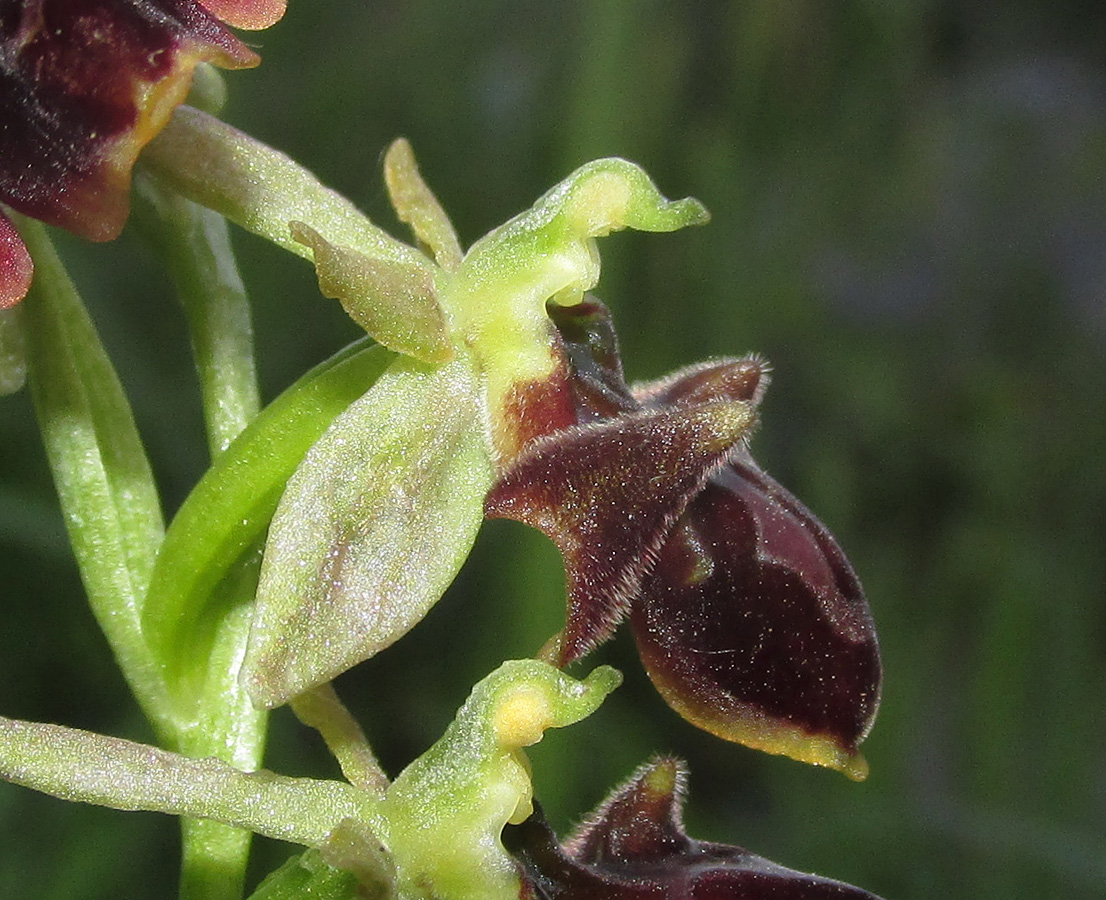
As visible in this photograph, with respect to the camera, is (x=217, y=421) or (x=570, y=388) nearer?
(x=570, y=388)

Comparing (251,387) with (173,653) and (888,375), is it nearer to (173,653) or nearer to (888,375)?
(173,653)

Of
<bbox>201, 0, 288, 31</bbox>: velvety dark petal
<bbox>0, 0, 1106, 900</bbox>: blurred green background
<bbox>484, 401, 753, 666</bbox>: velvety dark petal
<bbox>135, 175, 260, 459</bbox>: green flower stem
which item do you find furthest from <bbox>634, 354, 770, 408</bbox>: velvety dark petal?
<bbox>0, 0, 1106, 900</bbox>: blurred green background

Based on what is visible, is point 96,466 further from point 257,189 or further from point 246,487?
point 257,189

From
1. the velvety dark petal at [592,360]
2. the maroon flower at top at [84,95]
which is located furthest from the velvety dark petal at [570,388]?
the maroon flower at top at [84,95]

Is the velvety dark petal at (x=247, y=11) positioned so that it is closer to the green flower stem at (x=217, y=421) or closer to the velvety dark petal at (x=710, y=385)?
the green flower stem at (x=217, y=421)

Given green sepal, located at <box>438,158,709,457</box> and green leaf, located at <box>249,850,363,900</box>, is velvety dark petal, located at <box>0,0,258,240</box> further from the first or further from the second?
green leaf, located at <box>249,850,363,900</box>

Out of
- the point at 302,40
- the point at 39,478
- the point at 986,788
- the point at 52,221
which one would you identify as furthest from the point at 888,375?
the point at 52,221

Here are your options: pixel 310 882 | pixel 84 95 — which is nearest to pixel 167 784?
pixel 310 882
